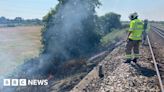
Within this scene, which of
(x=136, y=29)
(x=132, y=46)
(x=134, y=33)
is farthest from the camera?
(x=132, y=46)

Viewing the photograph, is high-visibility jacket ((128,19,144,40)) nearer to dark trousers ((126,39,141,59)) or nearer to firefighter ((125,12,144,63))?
firefighter ((125,12,144,63))

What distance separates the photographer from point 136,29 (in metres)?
→ 13.0

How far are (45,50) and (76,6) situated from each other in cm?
575

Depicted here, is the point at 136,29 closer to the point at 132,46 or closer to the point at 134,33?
the point at 134,33

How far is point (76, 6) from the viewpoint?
34031 millimetres

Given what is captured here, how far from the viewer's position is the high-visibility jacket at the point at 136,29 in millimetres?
12895

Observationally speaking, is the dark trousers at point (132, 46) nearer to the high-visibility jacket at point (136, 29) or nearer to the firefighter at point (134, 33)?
the firefighter at point (134, 33)

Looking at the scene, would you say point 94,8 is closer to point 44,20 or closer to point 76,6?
point 76,6

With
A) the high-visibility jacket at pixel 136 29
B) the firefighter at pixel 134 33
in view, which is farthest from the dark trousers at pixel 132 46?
the high-visibility jacket at pixel 136 29

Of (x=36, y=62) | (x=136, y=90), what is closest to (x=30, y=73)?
(x=36, y=62)

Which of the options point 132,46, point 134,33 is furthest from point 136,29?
point 132,46

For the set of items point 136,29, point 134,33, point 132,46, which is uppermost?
point 136,29

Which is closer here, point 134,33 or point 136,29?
point 136,29

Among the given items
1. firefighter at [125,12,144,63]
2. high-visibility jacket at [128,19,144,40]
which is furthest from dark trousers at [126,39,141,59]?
high-visibility jacket at [128,19,144,40]
